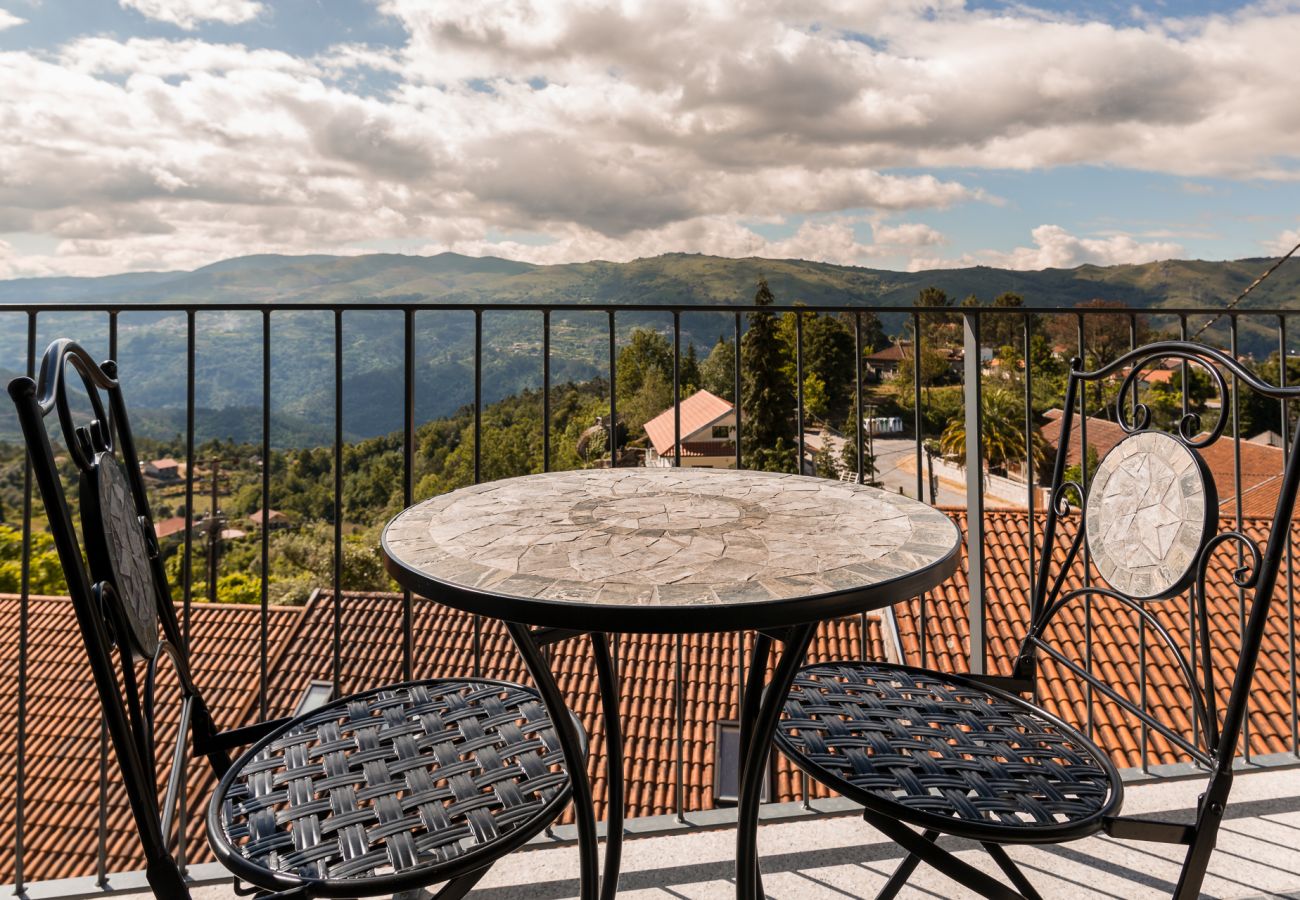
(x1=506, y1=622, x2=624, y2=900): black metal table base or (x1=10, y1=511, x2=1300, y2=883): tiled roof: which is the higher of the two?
(x1=506, y1=622, x2=624, y2=900): black metal table base

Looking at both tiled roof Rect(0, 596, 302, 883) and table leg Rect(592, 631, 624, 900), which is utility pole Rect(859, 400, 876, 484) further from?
tiled roof Rect(0, 596, 302, 883)

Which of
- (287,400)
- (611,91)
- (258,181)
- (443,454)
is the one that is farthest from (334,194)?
(443,454)

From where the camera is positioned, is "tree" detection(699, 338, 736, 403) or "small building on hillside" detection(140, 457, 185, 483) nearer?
"small building on hillside" detection(140, 457, 185, 483)

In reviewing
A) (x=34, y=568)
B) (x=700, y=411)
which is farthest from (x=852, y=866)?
(x=700, y=411)

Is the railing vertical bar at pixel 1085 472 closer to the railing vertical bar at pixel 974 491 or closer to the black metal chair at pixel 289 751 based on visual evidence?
the railing vertical bar at pixel 974 491

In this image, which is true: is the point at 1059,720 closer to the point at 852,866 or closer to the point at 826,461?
the point at 852,866

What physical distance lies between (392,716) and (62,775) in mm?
12679

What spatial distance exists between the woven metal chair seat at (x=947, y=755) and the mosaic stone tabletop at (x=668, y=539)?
0.33 metres

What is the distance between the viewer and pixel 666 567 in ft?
3.51

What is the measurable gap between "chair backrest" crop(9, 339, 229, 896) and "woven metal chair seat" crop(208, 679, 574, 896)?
108mm

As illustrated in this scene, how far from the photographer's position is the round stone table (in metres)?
0.94

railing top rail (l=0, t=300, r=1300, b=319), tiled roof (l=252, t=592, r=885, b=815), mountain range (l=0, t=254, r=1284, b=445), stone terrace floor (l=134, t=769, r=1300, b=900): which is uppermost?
mountain range (l=0, t=254, r=1284, b=445)

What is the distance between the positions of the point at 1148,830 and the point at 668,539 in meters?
0.77

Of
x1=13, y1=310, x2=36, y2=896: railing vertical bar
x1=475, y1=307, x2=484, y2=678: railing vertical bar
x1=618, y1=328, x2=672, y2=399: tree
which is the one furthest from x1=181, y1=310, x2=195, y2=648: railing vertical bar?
x1=618, y1=328, x2=672, y2=399: tree
